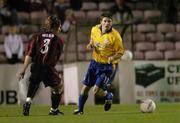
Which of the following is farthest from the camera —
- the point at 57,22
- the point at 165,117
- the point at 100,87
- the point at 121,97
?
the point at 121,97

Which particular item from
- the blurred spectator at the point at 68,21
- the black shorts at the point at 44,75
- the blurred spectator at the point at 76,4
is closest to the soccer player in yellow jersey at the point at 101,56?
the black shorts at the point at 44,75

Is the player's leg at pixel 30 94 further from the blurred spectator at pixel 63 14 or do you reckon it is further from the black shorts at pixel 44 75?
→ the blurred spectator at pixel 63 14

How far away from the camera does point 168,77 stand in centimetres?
1966

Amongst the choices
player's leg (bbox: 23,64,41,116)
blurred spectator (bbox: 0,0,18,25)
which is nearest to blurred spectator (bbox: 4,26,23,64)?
blurred spectator (bbox: 0,0,18,25)

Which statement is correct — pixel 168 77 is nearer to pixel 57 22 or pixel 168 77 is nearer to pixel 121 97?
pixel 121 97

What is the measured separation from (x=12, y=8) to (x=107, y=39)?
9492 millimetres

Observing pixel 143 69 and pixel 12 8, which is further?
pixel 12 8

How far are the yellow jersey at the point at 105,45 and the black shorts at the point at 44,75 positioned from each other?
1.07 m

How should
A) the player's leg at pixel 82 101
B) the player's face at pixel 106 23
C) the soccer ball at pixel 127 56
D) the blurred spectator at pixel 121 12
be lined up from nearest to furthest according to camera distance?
the player's face at pixel 106 23 < the player's leg at pixel 82 101 < the soccer ball at pixel 127 56 < the blurred spectator at pixel 121 12

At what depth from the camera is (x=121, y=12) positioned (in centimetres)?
2159

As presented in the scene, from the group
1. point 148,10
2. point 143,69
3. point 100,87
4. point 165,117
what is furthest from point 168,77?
point 165,117

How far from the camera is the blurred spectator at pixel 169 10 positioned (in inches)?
898

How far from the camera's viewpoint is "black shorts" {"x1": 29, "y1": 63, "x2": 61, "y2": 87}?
1195cm

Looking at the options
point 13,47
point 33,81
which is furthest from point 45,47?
point 13,47
